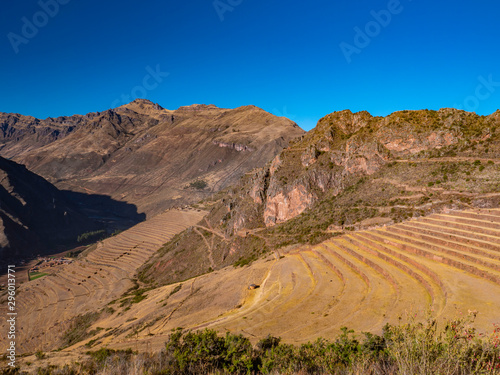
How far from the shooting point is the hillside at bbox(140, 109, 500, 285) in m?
28.1

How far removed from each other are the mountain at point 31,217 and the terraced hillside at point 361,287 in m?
82.4

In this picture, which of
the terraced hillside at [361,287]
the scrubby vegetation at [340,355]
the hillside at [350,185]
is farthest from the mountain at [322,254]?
the scrubby vegetation at [340,355]

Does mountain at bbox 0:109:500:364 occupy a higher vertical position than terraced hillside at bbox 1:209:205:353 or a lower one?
higher

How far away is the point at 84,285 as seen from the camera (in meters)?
49.8

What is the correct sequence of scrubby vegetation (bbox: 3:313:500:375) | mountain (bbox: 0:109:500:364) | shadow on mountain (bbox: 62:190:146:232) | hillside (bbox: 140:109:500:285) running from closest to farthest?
scrubby vegetation (bbox: 3:313:500:375)
mountain (bbox: 0:109:500:364)
hillside (bbox: 140:109:500:285)
shadow on mountain (bbox: 62:190:146:232)

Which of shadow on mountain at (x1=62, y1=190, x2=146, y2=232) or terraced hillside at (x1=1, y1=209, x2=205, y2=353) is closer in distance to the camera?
terraced hillside at (x1=1, y1=209, x2=205, y2=353)

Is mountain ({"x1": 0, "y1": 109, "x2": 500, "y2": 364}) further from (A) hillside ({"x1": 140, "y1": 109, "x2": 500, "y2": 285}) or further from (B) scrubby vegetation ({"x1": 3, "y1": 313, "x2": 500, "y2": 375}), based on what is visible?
(B) scrubby vegetation ({"x1": 3, "y1": 313, "x2": 500, "y2": 375})

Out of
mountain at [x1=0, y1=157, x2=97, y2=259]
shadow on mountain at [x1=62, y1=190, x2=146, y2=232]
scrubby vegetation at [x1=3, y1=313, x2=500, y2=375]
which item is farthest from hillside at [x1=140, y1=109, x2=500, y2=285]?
shadow on mountain at [x1=62, y1=190, x2=146, y2=232]

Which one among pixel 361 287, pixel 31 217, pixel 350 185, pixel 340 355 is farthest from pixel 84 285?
pixel 31 217

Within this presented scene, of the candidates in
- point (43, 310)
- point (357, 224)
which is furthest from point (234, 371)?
point (43, 310)

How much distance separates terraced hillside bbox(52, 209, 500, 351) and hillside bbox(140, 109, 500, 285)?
626cm

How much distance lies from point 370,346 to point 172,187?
150 m

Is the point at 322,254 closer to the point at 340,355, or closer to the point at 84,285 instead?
the point at 340,355

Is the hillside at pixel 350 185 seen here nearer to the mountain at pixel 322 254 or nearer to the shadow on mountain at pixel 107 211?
the mountain at pixel 322 254
